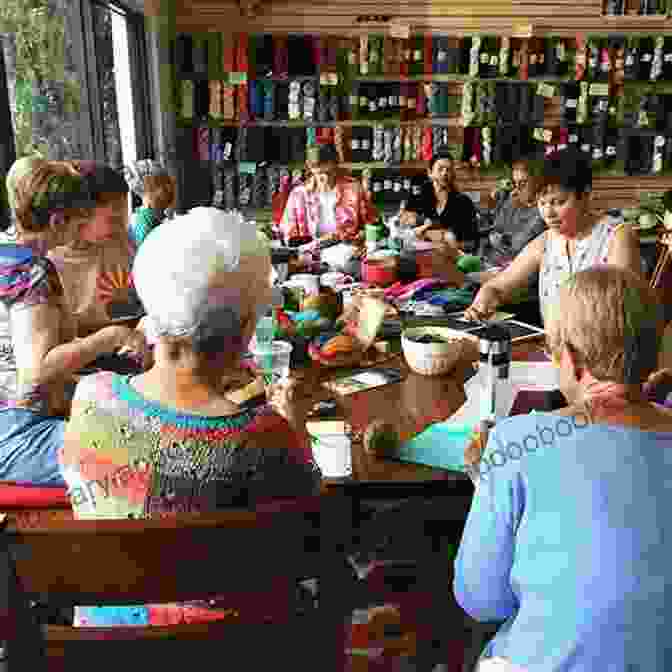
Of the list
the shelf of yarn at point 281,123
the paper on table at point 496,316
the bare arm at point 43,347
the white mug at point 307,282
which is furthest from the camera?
the shelf of yarn at point 281,123

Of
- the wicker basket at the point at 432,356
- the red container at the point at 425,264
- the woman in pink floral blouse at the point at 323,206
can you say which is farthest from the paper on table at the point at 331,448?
the woman in pink floral blouse at the point at 323,206

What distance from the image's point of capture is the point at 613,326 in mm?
1150

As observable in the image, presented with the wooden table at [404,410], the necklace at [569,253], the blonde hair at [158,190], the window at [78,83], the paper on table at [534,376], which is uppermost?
the window at [78,83]

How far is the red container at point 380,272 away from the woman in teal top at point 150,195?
3.98ft

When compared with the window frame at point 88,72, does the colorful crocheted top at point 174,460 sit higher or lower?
lower

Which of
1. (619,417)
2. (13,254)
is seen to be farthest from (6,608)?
(13,254)

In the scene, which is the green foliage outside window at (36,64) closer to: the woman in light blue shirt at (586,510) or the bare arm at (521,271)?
the bare arm at (521,271)

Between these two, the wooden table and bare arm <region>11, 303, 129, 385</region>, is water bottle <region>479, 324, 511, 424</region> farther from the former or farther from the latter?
bare arm <region>11, 303, 129, 385</region>

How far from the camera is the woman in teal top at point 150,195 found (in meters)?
3.72

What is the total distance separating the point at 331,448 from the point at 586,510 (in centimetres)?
65

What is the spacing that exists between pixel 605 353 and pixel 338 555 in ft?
1.64

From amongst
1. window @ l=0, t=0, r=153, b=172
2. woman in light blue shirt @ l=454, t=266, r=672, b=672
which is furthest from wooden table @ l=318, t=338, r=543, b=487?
window @ l=0, t=0, r=153, b=172

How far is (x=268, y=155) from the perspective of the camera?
6289 mm

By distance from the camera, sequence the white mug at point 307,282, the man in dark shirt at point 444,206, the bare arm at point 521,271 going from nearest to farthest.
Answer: the white mug at point 307,282, the bare arm at point 521,271, the man in dark shirt at point 444,206
